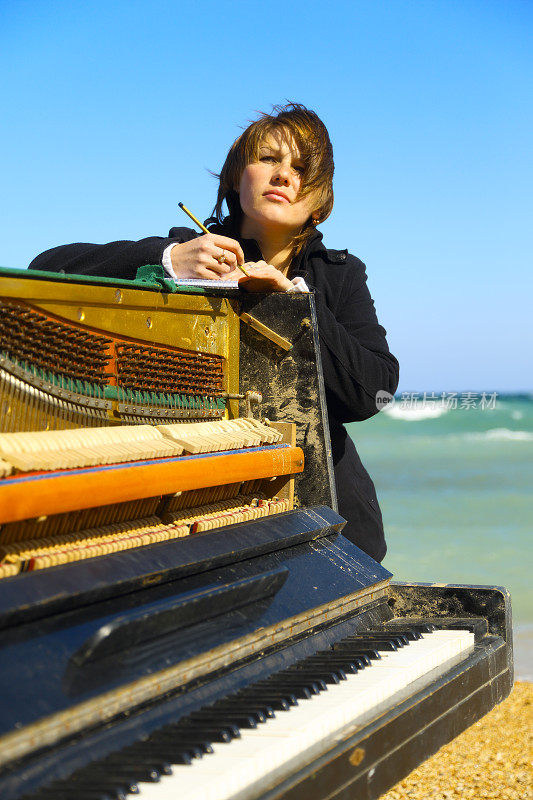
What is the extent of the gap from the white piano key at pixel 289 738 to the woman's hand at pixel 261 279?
1.17 metres

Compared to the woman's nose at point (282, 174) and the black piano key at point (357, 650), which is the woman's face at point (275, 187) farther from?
the black piano key at point (357, 650)

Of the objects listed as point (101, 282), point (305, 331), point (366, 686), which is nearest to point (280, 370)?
point (305, 331)

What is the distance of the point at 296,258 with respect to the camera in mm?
3152

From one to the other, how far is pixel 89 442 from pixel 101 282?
540mm

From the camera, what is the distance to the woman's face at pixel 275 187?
300cm

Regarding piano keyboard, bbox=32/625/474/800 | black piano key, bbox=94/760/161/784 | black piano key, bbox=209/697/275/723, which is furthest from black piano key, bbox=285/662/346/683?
black piano key, bbox=94/760/161/784

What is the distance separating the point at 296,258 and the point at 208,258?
568 mm

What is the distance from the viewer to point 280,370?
9.21ft

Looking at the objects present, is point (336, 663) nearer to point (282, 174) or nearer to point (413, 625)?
point (413, 625)

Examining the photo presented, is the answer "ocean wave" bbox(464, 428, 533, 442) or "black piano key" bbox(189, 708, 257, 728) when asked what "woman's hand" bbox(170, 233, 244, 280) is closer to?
"black piano key" bbox(189, 708, 257, 728)

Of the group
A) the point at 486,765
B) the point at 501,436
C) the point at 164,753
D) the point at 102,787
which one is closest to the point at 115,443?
the point at 164,753

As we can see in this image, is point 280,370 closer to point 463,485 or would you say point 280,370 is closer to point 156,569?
point 156,569

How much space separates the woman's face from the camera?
300 cm

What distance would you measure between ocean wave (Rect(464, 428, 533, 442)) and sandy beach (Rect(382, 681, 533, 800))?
21.3m
